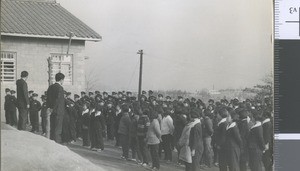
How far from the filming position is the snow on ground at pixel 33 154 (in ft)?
7.48

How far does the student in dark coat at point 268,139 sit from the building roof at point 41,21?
125 cm

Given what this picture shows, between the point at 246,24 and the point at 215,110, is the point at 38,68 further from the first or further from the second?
the point at 246,24

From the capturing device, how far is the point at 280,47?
2.64 m

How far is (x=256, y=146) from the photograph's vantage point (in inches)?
104

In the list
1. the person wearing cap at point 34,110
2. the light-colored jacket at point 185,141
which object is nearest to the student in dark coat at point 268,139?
the light-colored jacket at point 185,141

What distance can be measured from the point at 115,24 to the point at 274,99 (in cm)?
119

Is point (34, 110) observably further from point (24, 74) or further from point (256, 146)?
point (256, 146)

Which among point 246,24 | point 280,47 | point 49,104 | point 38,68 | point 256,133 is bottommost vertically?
point 256,133

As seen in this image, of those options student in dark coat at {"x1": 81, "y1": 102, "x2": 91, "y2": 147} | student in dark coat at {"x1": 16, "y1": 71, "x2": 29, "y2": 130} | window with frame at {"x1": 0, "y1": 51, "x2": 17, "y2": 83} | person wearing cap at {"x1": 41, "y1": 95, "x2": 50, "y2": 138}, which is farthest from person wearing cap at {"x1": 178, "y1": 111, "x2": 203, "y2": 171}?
window with frame at {"x1": 0, "y1": 51, "x2": 17, "y2": 83}

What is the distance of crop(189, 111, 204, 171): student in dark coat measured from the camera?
8.52ft

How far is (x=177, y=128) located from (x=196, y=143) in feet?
0.56

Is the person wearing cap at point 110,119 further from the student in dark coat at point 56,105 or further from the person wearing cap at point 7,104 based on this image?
the person wearing cap at point 7,104

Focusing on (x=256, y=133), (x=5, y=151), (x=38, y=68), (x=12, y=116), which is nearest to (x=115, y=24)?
(x=38, y=68)

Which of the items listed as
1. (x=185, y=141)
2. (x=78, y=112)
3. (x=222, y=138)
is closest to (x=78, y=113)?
(x=78, y=112)
